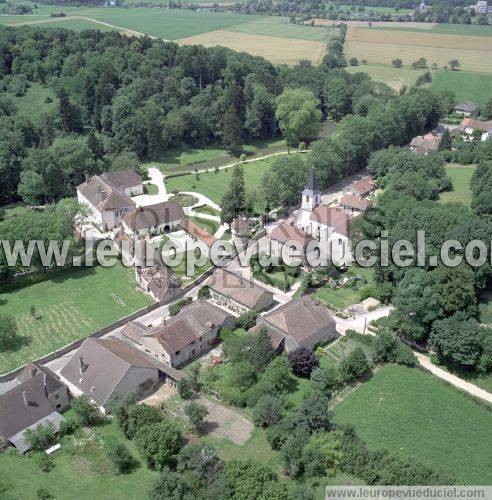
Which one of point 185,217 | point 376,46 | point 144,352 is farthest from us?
point 376,46

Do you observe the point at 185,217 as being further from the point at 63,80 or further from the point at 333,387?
the point at 63,80

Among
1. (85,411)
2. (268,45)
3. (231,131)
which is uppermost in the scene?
(268,45)

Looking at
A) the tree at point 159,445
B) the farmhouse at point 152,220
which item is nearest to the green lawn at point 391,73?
the farmhouse at point 152,220

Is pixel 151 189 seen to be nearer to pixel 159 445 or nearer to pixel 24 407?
pixel 24 407

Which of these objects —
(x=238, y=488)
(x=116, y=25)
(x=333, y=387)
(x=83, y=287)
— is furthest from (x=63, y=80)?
(x=238, y=488)

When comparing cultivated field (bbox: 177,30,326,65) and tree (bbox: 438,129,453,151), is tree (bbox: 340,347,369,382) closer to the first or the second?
tree (bbox: 438,129,453,151)

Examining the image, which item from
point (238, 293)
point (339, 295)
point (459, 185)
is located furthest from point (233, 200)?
point (459, 185)

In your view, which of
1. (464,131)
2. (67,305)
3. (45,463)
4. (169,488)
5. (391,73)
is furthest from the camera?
(391,73)
